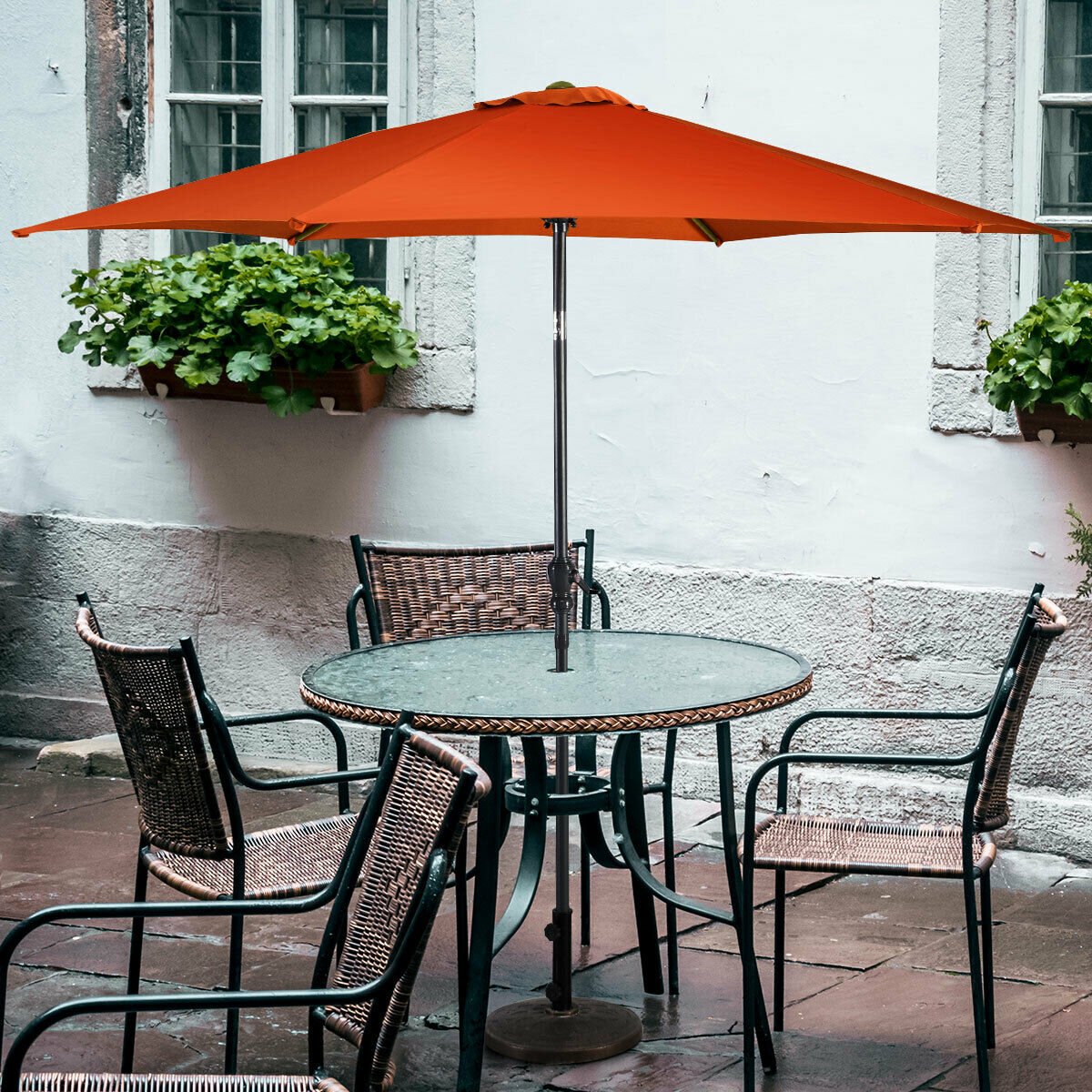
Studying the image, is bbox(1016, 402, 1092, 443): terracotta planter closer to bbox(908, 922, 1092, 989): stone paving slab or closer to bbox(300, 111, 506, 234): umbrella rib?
bbox(908, 922, 1092, 989): stone paving slab

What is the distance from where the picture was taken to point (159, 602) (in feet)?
21.9

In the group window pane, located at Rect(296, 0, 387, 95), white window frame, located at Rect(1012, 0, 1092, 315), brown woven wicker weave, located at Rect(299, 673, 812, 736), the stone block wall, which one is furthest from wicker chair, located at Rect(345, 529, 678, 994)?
window pane, located at Rect(296, 0, 387, 95)

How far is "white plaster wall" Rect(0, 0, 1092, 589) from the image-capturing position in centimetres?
538

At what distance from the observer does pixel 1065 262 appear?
543cm

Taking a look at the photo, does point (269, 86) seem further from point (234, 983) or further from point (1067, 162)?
point (234, 983)

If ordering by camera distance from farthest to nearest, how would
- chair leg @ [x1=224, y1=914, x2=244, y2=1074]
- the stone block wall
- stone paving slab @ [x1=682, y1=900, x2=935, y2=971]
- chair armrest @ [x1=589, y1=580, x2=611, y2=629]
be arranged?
the stone block wall
chair armrest @ [x1=589, y1=580, x2=611, y2=629]
stone paving slab @ [x1=682, y1=900, x2=935, y2=971]
chair leg @ [x1=224, y1=914, x2=244, y2=1074]

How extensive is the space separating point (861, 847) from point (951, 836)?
0.20 m

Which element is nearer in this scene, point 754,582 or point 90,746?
point 754,582

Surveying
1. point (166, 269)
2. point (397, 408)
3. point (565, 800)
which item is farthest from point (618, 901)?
point (166, 269)

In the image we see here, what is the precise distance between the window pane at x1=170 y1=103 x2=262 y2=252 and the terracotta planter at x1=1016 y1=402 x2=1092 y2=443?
3.06 metres

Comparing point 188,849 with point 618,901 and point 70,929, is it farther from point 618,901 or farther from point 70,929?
point 618,901

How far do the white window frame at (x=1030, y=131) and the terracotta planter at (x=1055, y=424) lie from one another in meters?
0.41

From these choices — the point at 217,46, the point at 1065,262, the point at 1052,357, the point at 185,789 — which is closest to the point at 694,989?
the point at 185,789

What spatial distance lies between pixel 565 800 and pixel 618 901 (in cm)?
127
